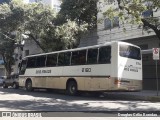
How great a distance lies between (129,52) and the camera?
1900 centimetres

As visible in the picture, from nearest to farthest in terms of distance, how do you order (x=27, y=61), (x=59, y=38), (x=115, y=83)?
(x=115, y=83), (x=27, y=61), (x=59, y=38)

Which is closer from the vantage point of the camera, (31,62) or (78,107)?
(78,107)

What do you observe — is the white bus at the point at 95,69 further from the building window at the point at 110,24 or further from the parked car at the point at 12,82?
the parked car at the point at 12,82

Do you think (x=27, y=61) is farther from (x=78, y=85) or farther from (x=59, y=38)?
(x=78, y=85)

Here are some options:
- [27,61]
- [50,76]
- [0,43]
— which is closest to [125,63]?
[50,76]

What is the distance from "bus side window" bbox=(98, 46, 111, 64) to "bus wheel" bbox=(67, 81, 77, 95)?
306cm

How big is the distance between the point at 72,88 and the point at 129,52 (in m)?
4.84

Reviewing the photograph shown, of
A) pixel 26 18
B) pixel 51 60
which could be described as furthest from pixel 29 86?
pixel 26 18

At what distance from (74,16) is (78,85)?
11862 millimetres

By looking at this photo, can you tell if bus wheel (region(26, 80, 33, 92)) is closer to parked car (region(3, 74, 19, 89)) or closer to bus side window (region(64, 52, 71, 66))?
bus side window (region(64, 52, 71, 66))

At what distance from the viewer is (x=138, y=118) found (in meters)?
10.5

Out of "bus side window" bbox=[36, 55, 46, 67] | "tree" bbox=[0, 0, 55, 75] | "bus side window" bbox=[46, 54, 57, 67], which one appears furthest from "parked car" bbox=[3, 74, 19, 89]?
"bus side window" bbox=[46, 54, 57, 67]

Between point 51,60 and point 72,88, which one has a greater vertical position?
point 51,60

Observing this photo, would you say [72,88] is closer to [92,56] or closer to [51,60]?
[92,56]
